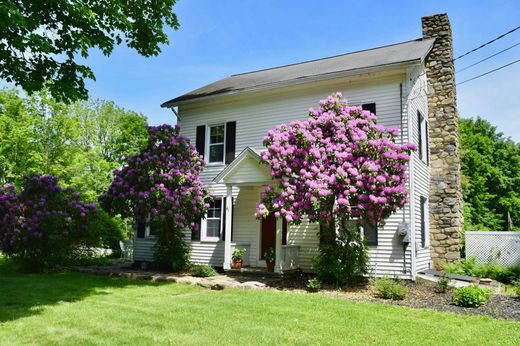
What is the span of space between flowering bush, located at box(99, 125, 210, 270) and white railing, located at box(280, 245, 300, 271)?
3.05 m

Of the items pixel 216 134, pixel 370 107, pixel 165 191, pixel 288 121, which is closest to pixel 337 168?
pixel 370 107

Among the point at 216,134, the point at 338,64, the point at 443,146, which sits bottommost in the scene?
the point at 443,146

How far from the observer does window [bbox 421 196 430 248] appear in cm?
1249

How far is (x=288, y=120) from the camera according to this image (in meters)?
13.1

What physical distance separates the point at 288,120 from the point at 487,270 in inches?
291

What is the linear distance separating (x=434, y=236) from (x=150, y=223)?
893cm

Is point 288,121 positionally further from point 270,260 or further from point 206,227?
point 206,227

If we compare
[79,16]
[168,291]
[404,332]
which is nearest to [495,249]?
[404,332]

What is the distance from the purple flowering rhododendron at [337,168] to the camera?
9.41 metres

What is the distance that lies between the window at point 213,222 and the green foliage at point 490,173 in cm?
2133

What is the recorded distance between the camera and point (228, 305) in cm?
778

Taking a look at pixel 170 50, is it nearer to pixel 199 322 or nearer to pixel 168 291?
pixel 168 291

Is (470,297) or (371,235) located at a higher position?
(371,235)

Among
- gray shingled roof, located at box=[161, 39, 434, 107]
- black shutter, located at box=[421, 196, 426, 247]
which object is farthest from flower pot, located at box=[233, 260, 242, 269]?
gray shingled roof, located at box=[161, 39, 434, 107]
